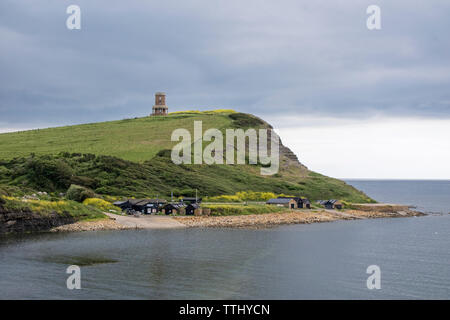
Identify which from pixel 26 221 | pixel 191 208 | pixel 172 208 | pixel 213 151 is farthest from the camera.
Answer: pixel 213 151

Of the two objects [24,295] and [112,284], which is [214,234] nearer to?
[112,284]

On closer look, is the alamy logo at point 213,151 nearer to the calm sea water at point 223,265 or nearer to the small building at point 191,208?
the small building at point 191,208

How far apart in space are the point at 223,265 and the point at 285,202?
7339 cm

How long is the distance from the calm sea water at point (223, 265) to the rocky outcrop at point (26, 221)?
5.03 m

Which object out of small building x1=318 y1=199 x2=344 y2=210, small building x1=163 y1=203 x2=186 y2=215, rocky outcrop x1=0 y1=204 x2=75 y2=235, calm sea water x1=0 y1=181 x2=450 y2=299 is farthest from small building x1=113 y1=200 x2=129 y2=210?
small building x1=318 y1=199 x2=344 y2=210

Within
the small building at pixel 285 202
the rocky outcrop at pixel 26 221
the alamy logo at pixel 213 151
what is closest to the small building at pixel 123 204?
the rocky outcrop at pixel 26 221

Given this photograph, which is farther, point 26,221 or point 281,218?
point 281,218

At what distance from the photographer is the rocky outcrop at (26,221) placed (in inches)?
2879

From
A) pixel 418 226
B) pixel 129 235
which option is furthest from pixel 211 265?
pixel 418 226

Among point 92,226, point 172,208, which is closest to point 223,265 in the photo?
point 92,226

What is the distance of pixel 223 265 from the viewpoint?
5284 cm

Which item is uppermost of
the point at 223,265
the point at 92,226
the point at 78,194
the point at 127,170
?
the point at 127,170

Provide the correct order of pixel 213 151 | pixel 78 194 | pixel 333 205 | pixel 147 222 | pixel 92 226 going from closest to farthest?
pixel 92 226 < pixel 147 222 < pixel 78 194 < pixel 333 205 < pixel 213 151

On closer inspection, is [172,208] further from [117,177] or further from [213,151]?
[213,151]
